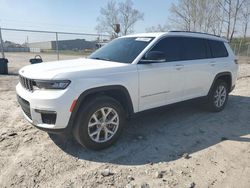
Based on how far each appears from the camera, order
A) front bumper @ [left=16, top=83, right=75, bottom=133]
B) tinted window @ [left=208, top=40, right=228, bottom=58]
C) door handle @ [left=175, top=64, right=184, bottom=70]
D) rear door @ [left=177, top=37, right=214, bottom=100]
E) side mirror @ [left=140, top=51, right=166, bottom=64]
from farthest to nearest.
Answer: tinted window @ [left=208, top=40, right=228, bottom=58] → rear door @ [left=177, top=37, right=214, bottom=100] → door handle @ [left=175, top=64, right=184, bottom=70] → side mirror @ [left=140, top=51, right=166, bottom=64] → front bumper @ [left=16, top=83, right=75, bottom=133]

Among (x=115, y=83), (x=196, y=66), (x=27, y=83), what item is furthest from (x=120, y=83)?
(x=196, y=66)

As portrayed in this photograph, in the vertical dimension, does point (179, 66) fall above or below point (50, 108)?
above

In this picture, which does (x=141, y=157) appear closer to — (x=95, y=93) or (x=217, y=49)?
(x=95, y=93)

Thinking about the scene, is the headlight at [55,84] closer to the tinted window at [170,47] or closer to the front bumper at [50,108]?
the front bumper at [50,108]

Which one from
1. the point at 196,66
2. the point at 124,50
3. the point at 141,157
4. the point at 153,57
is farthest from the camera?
the point at 196,66

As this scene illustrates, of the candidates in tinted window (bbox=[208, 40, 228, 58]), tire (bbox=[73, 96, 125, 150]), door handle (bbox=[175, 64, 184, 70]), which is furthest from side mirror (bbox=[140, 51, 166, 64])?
tinted window (bbox=[208, 40, 228, 58])

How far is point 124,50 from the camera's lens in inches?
177

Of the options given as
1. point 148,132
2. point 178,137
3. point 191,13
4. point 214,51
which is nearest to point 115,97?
point 148,132

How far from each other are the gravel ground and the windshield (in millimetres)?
1054

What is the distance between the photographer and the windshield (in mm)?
4219

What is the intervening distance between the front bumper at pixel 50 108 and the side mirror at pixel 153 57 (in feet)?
4.74

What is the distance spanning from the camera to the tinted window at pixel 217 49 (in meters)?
5.61

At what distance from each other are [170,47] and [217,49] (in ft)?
5.74

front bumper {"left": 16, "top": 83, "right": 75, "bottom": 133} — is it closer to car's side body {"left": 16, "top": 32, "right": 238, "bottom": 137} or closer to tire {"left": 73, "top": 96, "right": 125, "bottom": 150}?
car's side body {"left": 16, "top": 32, "right": 238, "bottom": 137}
